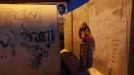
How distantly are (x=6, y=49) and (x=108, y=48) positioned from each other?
256 centimetres

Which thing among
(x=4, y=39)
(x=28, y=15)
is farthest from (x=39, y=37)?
(x=4, y=39)

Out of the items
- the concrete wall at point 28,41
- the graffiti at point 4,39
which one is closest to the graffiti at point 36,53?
A: the concrete wall at point 28,41

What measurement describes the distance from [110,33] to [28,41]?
7.60 feet

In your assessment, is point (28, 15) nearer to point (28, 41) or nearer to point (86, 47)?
point (28, 41)

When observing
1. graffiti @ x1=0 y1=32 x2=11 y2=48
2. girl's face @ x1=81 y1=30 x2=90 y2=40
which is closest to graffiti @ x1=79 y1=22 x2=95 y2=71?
girl's face @ x1=81 y1=30 x2=90 y2=40

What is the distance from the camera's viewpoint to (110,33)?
4.08m

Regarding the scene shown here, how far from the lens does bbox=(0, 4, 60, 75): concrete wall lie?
18.5ft

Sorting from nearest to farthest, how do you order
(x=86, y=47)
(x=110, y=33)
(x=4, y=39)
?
(x=110, y=33) → (x=4, y=39) → (x=86, y=47)

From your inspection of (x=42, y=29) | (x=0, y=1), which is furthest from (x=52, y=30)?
(x=0, y=1)

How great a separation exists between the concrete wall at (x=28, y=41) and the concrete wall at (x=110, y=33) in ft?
3.35

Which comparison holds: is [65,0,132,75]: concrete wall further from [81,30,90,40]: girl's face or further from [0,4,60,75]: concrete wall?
[0,4,60,75]: concrete wall

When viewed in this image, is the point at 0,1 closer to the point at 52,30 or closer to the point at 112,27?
the point at 52,30

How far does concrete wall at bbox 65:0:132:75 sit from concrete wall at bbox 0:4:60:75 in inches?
40.2

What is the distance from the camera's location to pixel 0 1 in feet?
40.9
